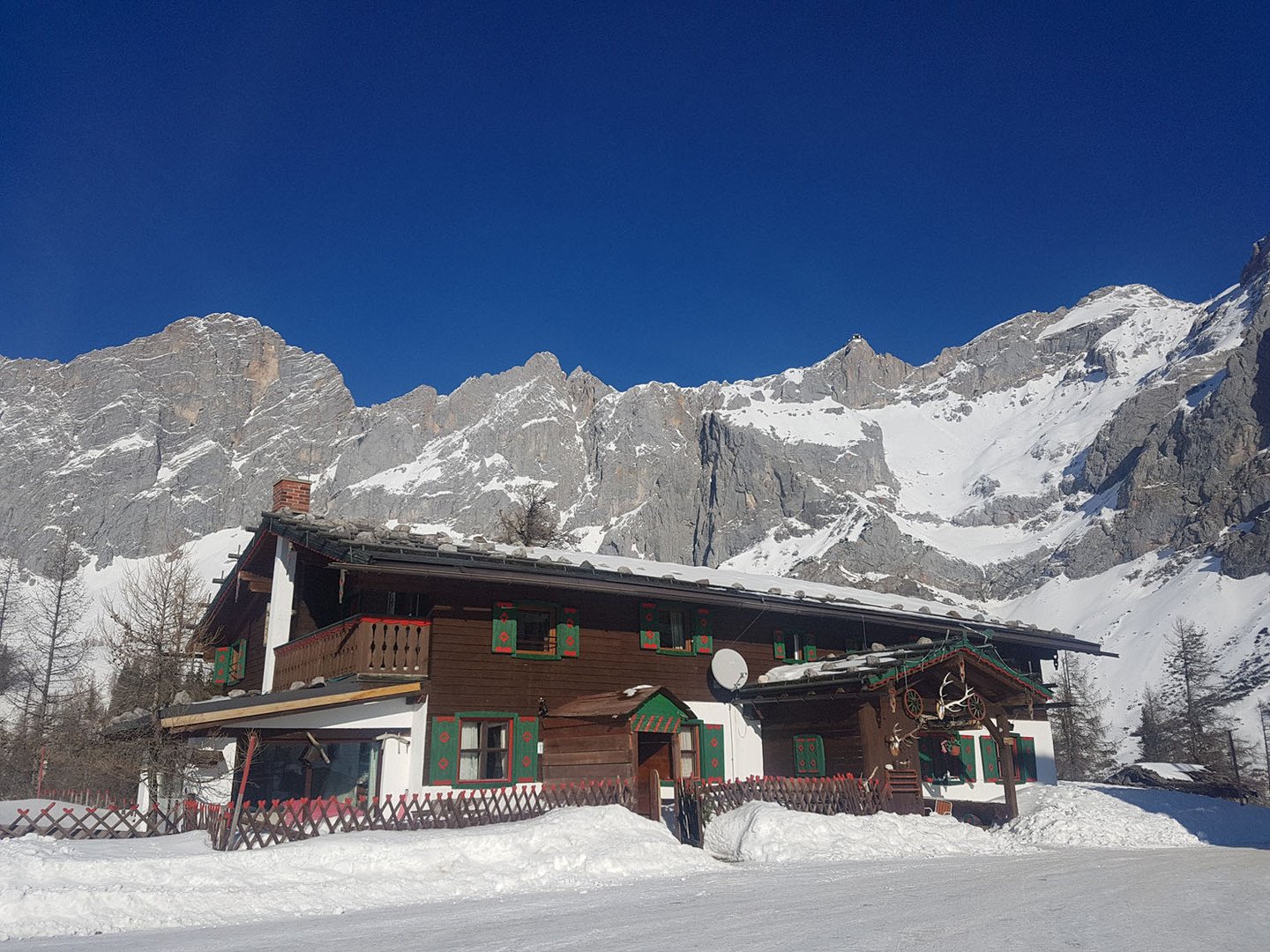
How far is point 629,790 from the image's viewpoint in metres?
19.3

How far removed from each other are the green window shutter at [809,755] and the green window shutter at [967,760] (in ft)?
18.2

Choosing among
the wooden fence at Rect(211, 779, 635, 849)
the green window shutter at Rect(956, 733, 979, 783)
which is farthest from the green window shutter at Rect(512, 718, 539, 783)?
the green window shutter at Rect(956, 733, 979, 783)

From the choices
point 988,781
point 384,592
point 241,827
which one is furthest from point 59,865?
point 988,781

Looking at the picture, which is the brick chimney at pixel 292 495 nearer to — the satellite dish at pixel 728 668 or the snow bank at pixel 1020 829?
the satellite dish at pixel 728 668

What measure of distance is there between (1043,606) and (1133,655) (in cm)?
3650

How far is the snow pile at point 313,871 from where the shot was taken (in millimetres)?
11625

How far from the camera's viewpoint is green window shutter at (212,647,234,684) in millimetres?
29703

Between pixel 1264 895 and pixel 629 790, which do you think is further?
pixel 629 790

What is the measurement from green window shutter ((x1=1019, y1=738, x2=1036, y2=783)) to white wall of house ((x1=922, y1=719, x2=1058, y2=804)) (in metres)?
0.22

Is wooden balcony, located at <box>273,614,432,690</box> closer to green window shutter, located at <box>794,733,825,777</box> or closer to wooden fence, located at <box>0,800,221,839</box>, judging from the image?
wooden fence, located at <box>0,800,221,839</box>

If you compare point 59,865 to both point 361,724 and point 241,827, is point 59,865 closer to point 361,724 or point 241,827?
point 241,827

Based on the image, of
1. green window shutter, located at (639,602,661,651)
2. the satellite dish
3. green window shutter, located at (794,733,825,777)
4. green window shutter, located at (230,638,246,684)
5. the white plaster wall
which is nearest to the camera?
green window shutter, located at (794,733,825,777)

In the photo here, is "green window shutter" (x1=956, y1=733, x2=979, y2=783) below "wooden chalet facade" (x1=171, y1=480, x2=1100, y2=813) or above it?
below

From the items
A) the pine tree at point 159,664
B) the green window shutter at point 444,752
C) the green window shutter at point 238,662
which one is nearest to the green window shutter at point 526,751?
the green window shutter at point 444,752
